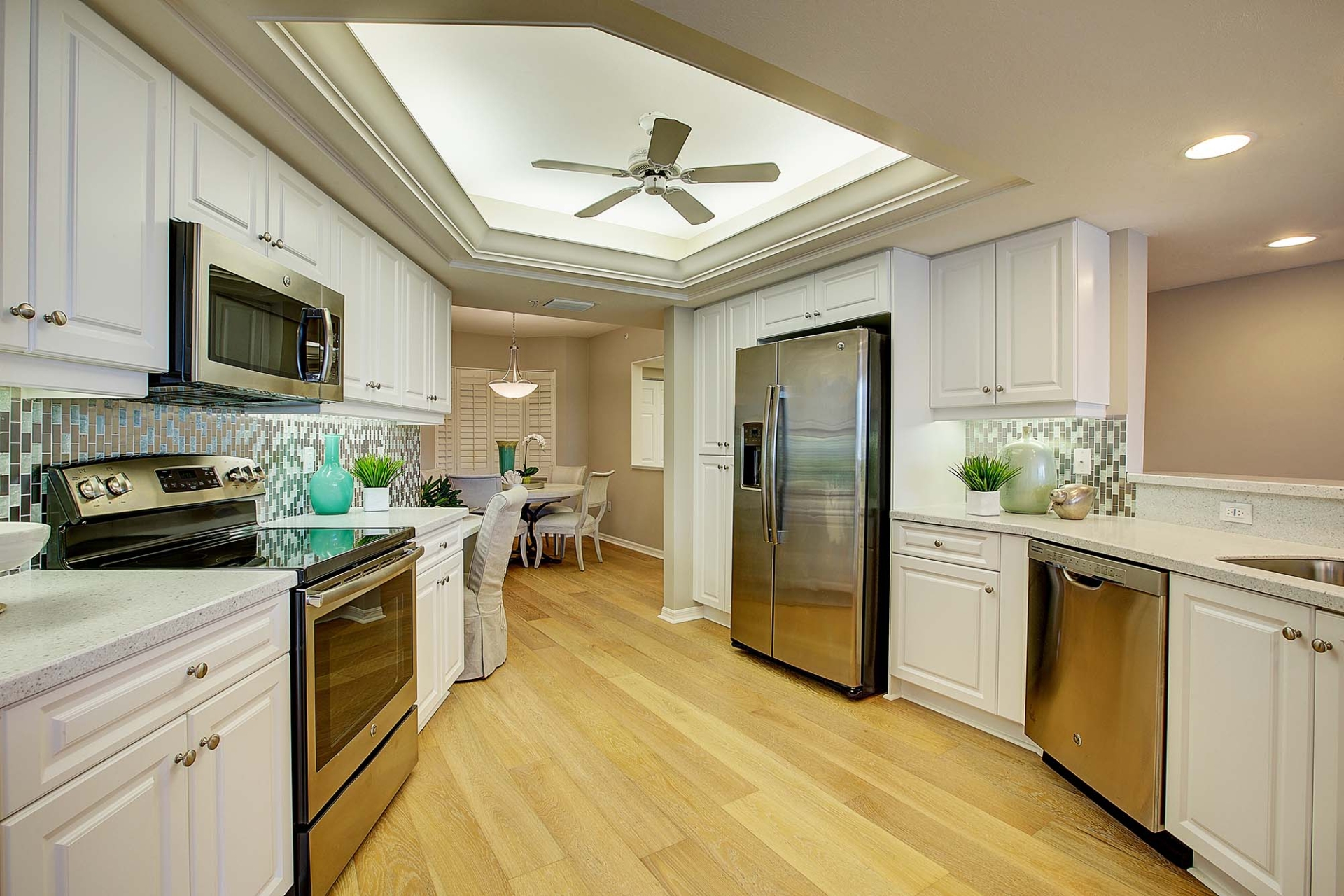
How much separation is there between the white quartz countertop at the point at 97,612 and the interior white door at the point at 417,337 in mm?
1709

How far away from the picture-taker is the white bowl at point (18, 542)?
103 cm

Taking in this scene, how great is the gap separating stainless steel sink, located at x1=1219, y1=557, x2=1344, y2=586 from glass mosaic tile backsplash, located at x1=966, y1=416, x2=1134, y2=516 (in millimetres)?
813

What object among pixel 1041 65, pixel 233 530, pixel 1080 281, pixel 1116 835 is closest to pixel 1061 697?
pixel 1116 835

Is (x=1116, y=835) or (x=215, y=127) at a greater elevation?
(x=215, y=127)

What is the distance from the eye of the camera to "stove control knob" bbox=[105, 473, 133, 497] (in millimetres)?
1646

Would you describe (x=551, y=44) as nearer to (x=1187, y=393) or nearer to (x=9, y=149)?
(x=9, y=149)

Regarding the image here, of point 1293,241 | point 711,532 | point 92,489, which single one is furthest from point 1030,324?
point 92,489

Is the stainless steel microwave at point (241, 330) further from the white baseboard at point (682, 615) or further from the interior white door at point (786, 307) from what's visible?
the white baseboard at point (682, 615)

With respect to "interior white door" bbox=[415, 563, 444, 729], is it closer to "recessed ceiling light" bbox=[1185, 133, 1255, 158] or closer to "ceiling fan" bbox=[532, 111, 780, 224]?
"ceiling fan" bbox=[532, 111, 780, 224]

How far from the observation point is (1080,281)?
8.55ft

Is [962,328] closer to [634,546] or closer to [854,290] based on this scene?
[854,290]

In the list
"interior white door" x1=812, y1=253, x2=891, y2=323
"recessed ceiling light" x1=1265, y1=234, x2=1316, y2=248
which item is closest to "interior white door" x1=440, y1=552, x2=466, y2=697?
"interior white door" x1=812, y1=253, x2=891, y2=323

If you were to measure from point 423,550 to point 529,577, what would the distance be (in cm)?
336

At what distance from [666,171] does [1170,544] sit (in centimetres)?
228
